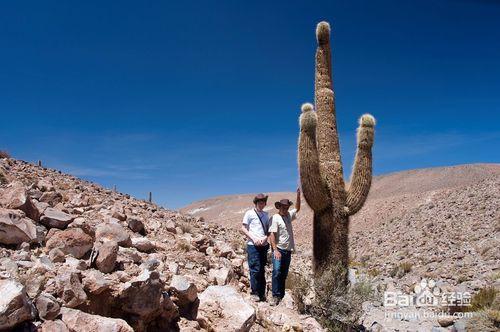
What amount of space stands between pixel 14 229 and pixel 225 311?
2883 millimetres

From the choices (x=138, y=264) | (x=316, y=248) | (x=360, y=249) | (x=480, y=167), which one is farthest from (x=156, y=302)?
(x=480, y=167)

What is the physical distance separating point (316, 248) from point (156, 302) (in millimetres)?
4532

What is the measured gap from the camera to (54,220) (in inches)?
255

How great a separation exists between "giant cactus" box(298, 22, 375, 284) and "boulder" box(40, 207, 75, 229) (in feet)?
14.4

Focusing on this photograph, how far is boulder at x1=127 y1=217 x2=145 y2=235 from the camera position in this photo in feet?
29.0

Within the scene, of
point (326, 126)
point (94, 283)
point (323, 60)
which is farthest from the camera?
point (323, 60)

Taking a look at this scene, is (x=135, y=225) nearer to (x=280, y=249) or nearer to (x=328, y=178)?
(x=280, y=249)

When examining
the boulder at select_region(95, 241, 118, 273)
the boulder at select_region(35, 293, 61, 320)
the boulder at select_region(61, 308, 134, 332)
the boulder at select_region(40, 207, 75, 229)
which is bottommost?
the boulder at select_region(61, 308, 134, 332)

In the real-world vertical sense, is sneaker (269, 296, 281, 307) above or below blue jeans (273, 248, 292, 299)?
below

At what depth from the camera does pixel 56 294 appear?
3906 mm

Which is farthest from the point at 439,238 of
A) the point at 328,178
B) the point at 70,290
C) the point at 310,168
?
the point at 70,290

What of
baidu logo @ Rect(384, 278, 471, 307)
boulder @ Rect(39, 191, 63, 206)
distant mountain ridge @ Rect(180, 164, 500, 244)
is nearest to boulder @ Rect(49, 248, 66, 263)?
boulder @ Rect(39, 191, 63, 206)

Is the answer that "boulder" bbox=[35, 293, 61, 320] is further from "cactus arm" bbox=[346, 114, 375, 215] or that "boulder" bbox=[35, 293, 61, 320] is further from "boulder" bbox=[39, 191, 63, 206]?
"cactus arm" bbox=[346, 114, 375, 215]

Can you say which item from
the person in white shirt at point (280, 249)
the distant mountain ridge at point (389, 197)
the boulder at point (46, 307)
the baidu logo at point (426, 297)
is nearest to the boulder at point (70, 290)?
the boulder at point (46, 307)
